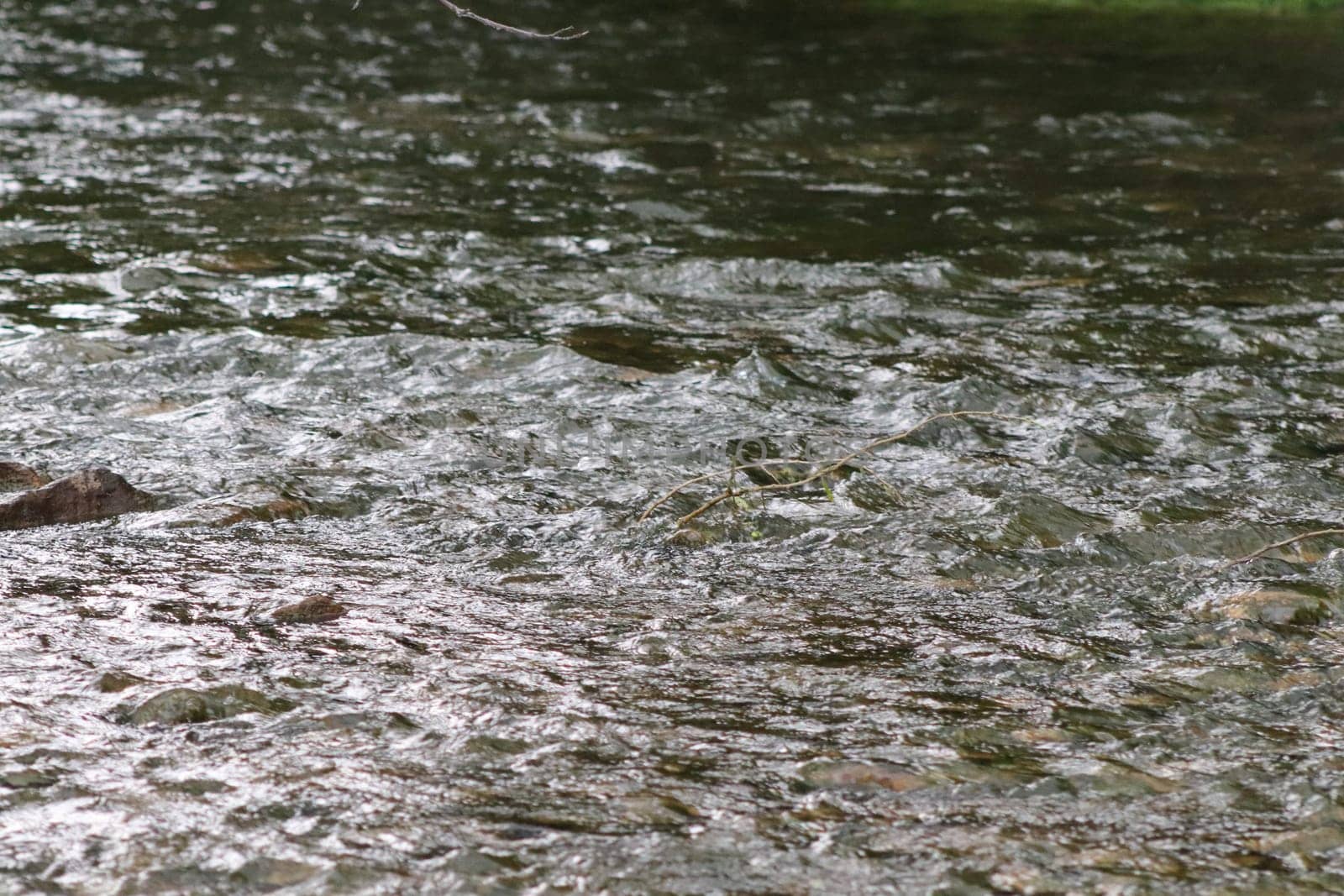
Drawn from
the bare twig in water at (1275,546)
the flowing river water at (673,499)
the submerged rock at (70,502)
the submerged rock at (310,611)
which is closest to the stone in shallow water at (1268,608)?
the flowing river water at (673,499)

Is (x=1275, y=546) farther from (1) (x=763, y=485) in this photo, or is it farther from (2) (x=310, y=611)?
(2) (x=310, y=611)

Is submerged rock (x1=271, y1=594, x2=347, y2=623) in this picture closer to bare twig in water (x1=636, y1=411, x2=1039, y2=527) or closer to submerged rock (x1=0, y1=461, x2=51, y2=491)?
bare twig in water (x1=636, y1=411, x2=1039, y2=527)

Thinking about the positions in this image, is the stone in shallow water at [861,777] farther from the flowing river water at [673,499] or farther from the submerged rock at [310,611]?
the submerged rock at [310,611]

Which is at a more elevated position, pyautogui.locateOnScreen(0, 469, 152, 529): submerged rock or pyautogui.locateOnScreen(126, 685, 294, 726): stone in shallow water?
pyautogui.locateOnScreen(0, 469, 152, 529): submerged rock

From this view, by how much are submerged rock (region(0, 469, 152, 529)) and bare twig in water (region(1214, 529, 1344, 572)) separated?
355cm

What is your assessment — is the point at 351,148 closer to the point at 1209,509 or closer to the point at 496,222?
the point at 496,222

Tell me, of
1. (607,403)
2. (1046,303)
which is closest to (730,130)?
(1046,303)

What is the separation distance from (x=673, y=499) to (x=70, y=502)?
200 centimetres

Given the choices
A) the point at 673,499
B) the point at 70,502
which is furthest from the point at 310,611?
the point at 673,499

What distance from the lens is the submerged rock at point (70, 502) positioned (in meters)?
5.22

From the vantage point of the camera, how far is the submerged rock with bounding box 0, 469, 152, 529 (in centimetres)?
522

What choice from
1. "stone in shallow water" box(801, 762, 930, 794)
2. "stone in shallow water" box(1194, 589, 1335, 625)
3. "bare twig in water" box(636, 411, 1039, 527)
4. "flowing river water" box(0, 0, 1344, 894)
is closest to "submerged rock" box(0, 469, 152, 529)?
"flowing river water" box(0, 0, 1344, 894)

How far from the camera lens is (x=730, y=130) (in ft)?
40.3

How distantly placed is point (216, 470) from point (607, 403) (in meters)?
1.65
